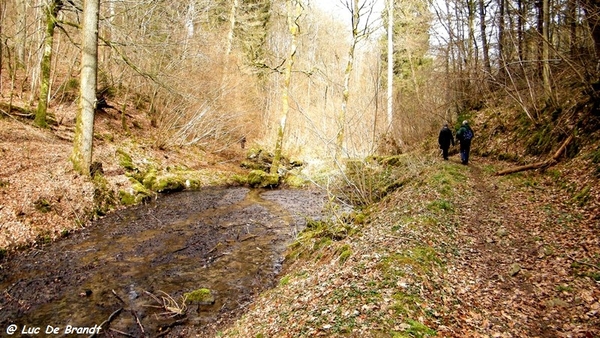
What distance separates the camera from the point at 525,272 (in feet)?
17.9

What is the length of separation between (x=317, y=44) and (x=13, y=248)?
32007 mm

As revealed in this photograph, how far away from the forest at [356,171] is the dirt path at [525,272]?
30mm

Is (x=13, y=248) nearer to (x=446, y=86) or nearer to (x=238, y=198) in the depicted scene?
(x=238, y=198)

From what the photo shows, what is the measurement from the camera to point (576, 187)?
811 centimetres

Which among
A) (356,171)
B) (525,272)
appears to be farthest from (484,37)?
(525,272)

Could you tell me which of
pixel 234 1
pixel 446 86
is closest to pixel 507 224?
pixel 446 86

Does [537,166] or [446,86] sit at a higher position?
[446,86]

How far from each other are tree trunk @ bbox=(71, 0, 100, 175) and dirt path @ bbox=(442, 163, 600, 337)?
11114 mm

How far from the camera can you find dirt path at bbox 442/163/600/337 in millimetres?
4129

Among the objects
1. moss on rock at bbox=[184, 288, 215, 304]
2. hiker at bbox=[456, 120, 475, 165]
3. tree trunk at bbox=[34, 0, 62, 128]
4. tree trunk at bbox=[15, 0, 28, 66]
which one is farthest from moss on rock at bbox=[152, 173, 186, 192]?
hiker at bbox=[456, 120, 475, 165]

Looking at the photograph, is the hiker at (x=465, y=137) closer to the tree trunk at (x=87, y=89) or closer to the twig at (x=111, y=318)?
the twig at (x=111, y=318)

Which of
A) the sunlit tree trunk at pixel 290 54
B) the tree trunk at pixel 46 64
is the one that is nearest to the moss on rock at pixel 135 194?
the tree trunk at pixel 46 64

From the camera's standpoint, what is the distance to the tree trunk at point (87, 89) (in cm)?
1087

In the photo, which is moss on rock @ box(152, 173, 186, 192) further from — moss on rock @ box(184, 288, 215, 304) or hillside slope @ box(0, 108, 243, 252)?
moss on rock @ box(184, 288, 215, 304)
